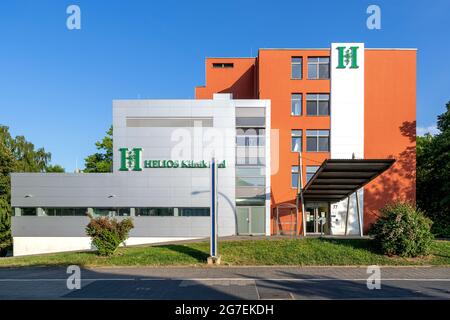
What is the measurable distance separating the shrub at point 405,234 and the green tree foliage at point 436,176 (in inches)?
552

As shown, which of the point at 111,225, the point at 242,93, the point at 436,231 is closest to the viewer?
the point at 111,225

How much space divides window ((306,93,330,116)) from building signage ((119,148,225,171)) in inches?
389

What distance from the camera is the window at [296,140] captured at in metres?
27.0

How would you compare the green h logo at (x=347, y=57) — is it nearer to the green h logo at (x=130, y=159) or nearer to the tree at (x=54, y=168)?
the green h logo at (x=130, y=159)

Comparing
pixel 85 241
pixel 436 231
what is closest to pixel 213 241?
pixel 85 241

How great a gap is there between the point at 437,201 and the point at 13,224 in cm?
3975

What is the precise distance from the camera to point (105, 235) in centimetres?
1452

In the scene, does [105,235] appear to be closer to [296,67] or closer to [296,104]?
[296,104]

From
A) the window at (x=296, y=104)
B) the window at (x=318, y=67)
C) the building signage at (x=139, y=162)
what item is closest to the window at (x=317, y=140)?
the window at (x=296, y=104)

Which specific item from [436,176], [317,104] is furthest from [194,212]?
[436,176]

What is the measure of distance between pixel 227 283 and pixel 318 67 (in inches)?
866

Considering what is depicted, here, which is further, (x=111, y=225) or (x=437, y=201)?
(x=437, y=201)

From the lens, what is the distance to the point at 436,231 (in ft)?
98.2
